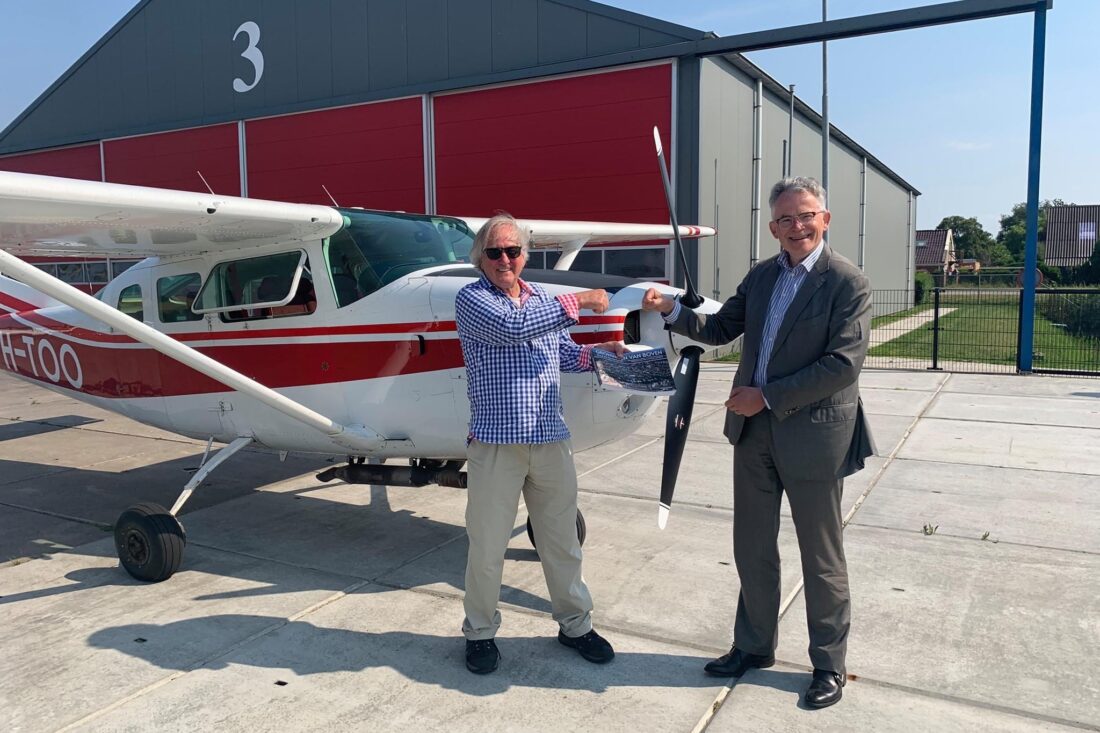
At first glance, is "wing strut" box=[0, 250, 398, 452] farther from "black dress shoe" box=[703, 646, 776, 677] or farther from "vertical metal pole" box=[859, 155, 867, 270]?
"vertical metal pole" box=[859, 155, 867, 270]

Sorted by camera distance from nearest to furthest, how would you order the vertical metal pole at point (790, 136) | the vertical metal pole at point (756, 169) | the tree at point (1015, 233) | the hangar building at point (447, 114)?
1. the hangar building at point (447, 114)
2. the vertical metal pole at point (756, 169)
3. the vertical metal pole at point (790, 136)
4. the tree at point (1015, 233)

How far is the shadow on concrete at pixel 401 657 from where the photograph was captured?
10.4ft

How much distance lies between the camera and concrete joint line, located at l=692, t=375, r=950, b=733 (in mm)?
2889

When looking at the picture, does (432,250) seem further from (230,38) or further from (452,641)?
(230,38)

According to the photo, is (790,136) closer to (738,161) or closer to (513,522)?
(738,161)

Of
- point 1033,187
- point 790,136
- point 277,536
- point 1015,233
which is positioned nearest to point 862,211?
point 790,136

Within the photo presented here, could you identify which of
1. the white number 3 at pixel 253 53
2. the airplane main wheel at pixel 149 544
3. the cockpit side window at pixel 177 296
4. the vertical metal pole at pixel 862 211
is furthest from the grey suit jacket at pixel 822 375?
the vertical metal pole at pixel 862 211

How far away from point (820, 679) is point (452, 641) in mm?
1575

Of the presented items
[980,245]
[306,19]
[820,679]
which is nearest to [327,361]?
[820,679]

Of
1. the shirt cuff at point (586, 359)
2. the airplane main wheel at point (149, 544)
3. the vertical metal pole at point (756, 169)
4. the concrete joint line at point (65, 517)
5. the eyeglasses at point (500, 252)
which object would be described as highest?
the vertical metal pole at point (756, 169)

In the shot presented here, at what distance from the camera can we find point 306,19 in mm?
17062

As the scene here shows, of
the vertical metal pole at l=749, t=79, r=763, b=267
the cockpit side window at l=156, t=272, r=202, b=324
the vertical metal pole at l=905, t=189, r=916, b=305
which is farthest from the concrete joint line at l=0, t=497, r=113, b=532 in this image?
the vertical metal pole at l=905, t=189, r=916, b=305

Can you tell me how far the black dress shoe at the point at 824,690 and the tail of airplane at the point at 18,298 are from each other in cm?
688

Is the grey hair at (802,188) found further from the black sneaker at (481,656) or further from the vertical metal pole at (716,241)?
the vertical metal pole at (716,241)
